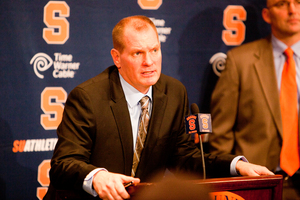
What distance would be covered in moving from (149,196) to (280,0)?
1.97 m

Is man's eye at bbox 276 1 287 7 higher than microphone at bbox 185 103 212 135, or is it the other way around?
man's eye at bbox 276 1 287 7

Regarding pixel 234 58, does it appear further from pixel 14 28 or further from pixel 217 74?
pixel 14 28

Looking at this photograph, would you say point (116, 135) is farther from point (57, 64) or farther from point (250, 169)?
point (57, 64)

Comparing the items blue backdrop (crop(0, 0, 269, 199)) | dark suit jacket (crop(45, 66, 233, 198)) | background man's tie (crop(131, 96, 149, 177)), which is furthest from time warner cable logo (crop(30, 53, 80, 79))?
background man's tie (crop(131, 96, 149, 177))

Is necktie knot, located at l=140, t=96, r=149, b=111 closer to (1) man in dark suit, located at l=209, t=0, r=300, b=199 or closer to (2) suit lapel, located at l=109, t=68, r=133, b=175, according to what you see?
(2) suit lapel, located at l=109, t=68, r=133, b=175

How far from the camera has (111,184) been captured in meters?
1.19

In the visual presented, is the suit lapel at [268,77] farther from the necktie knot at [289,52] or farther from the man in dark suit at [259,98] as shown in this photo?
the necktie knot at [289,52]

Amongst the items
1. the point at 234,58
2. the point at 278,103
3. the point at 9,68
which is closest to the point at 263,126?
the point at 278,103

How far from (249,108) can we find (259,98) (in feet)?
0.33

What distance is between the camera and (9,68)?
230 cm

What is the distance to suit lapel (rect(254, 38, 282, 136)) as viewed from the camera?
7.49 ft

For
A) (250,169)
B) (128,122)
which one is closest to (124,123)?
(128,122)

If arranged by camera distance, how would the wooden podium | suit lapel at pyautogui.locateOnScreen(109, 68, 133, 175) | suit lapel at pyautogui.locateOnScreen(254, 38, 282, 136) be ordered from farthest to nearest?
1. suit lapel at pyautogui.locateOnScreen(254, 38, 282, 136)
2. suit lapel at pyautogui.locateOnScreen(109, 68, 133, 175)
3. the wooden podium

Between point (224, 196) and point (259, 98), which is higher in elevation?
point (259, 98)
